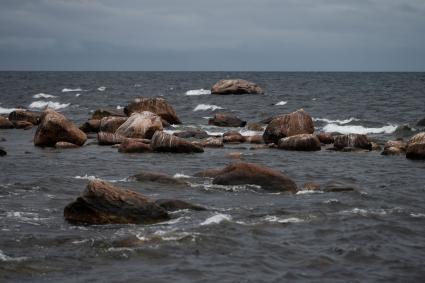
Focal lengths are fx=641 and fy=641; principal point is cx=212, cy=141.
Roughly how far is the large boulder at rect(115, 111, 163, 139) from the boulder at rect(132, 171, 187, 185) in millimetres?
9047

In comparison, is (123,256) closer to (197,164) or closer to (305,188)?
(305,188)

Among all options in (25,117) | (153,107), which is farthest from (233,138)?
(25,117)

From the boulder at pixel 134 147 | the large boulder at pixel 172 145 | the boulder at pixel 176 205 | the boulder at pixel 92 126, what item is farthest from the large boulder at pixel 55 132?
the boulder at pixel 176 205

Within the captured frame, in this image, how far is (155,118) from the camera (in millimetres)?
27969

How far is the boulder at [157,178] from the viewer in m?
17.8

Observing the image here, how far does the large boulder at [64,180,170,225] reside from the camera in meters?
13.0

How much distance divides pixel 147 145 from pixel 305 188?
9.39 meters

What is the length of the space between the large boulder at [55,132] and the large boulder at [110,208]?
13328 mm

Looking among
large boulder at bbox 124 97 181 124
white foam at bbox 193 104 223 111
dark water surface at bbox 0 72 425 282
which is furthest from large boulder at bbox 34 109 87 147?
white foam at bbox 193 104 223 111

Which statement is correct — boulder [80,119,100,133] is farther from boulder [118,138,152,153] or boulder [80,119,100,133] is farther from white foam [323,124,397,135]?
white foam [323,124,397,135]

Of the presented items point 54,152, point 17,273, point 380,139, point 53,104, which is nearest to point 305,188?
point 17,273

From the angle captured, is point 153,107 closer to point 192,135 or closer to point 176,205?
point 192,135

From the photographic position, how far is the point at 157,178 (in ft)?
59.1

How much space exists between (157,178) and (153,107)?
668 inches
